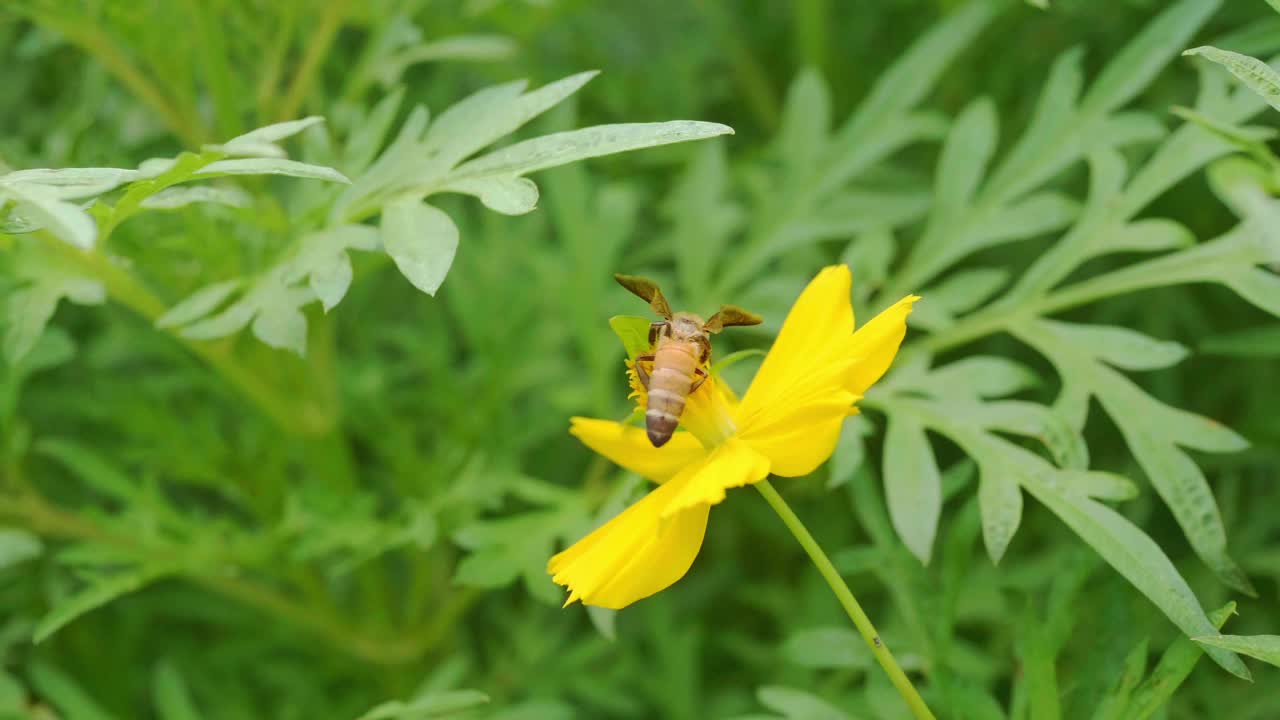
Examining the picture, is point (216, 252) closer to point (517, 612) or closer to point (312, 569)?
point (312, 569)

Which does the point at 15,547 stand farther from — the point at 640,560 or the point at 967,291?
the point at 967,291

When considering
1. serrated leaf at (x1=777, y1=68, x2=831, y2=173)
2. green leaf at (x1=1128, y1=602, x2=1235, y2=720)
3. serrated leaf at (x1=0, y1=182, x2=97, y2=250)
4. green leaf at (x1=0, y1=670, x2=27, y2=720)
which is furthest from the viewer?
serrated leaf at (x1=777, y1=68, x2=831, y2=173)

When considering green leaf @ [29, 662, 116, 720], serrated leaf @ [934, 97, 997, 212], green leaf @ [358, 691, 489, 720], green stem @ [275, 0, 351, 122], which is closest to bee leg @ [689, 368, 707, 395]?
green leaf @ [358, 691, 489, 720]

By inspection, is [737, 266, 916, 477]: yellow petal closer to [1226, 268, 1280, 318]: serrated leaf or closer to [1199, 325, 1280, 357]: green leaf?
[1226, 268, 1280, 318]: serrated leaf

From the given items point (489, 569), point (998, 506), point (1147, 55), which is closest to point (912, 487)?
point (998, 506)

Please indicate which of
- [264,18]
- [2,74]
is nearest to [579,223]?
[264,18]

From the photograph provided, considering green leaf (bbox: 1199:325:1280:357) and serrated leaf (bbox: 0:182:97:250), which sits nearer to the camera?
serrated leaf (bbox: 0:182:97:250)
